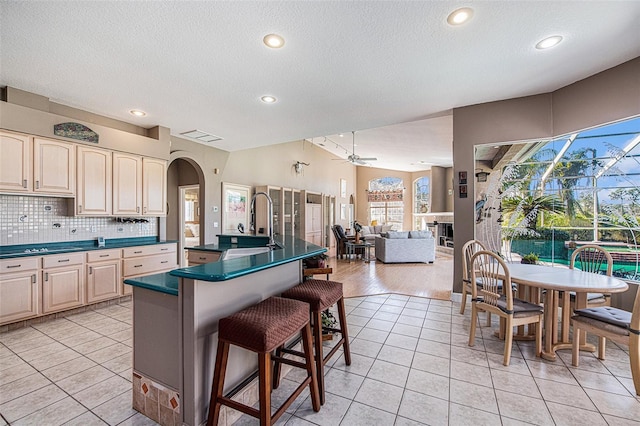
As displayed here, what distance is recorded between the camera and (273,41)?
2.28 metres

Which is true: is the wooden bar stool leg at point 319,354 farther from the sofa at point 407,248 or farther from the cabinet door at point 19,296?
the sofa at point 407,248

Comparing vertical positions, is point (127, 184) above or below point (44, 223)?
above

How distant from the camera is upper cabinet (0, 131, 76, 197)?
2.98 m

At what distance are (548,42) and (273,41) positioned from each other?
7.58ft

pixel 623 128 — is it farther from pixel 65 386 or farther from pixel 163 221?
pixel 163 221

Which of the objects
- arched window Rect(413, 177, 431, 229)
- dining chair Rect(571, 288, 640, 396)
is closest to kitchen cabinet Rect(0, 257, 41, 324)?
dining chair Rect(571, 288, 640, 396)

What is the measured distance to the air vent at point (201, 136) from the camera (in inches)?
187

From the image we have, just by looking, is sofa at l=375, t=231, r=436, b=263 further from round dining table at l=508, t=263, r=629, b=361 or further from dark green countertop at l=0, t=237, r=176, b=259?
dark green countertop at l=0, t=237, r=176, b=259

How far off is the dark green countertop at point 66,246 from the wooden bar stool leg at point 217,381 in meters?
3.04

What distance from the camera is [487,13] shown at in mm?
1991

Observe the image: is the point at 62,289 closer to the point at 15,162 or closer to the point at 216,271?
the point at 15,162

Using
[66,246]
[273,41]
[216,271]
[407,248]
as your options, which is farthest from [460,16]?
[407,248]

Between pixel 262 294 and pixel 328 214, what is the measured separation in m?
7.73

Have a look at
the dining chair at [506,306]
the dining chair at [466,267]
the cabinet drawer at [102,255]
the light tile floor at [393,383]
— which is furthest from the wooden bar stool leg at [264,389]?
the cabinet drawer at [102,255]
